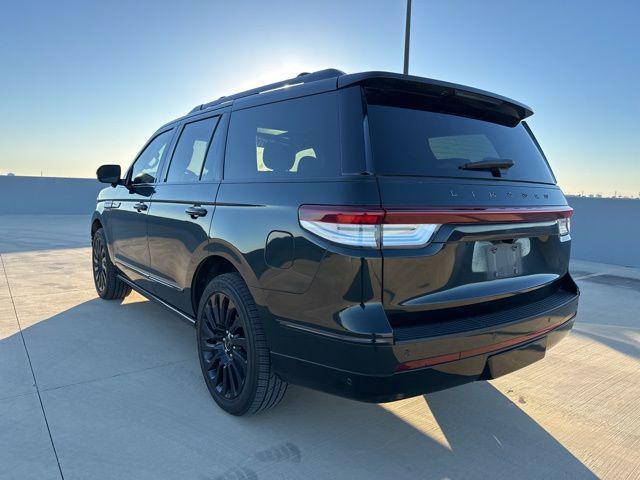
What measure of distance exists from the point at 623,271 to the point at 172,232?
933cm

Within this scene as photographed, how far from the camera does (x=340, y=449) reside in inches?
96.8

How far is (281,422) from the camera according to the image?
2.71m

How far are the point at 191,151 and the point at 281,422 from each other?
2.08m

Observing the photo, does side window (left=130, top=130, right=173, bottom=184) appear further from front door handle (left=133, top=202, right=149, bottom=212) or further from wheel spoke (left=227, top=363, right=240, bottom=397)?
wheel spoke (left=227, top=363, right=240, bottom=397)

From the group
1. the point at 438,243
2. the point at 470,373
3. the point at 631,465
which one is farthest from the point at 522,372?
the point at 438,243

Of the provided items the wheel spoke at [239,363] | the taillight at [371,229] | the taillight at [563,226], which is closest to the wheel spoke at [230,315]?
→ the wheel spoke at [239,363]

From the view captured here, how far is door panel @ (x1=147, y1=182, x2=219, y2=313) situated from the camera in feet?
9.82

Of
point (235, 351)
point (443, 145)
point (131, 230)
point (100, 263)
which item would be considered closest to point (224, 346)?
point (235, 351)

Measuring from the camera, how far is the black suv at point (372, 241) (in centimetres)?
193

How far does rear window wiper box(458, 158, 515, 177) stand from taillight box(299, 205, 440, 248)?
19.1 inches

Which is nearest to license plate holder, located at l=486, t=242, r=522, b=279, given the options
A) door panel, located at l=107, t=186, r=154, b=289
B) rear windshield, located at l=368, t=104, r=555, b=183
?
rear windshield, located at l=368, t=104, r=555, b=183

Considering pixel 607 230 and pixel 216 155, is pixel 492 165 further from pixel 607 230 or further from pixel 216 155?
pixel 607 230

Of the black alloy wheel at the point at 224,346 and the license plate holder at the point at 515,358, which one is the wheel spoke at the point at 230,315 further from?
the license plate holder at the point at 515,358

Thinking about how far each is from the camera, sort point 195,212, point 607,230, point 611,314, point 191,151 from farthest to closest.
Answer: point 607,230 < point 611,314 < point 191,151 < point 195,212
